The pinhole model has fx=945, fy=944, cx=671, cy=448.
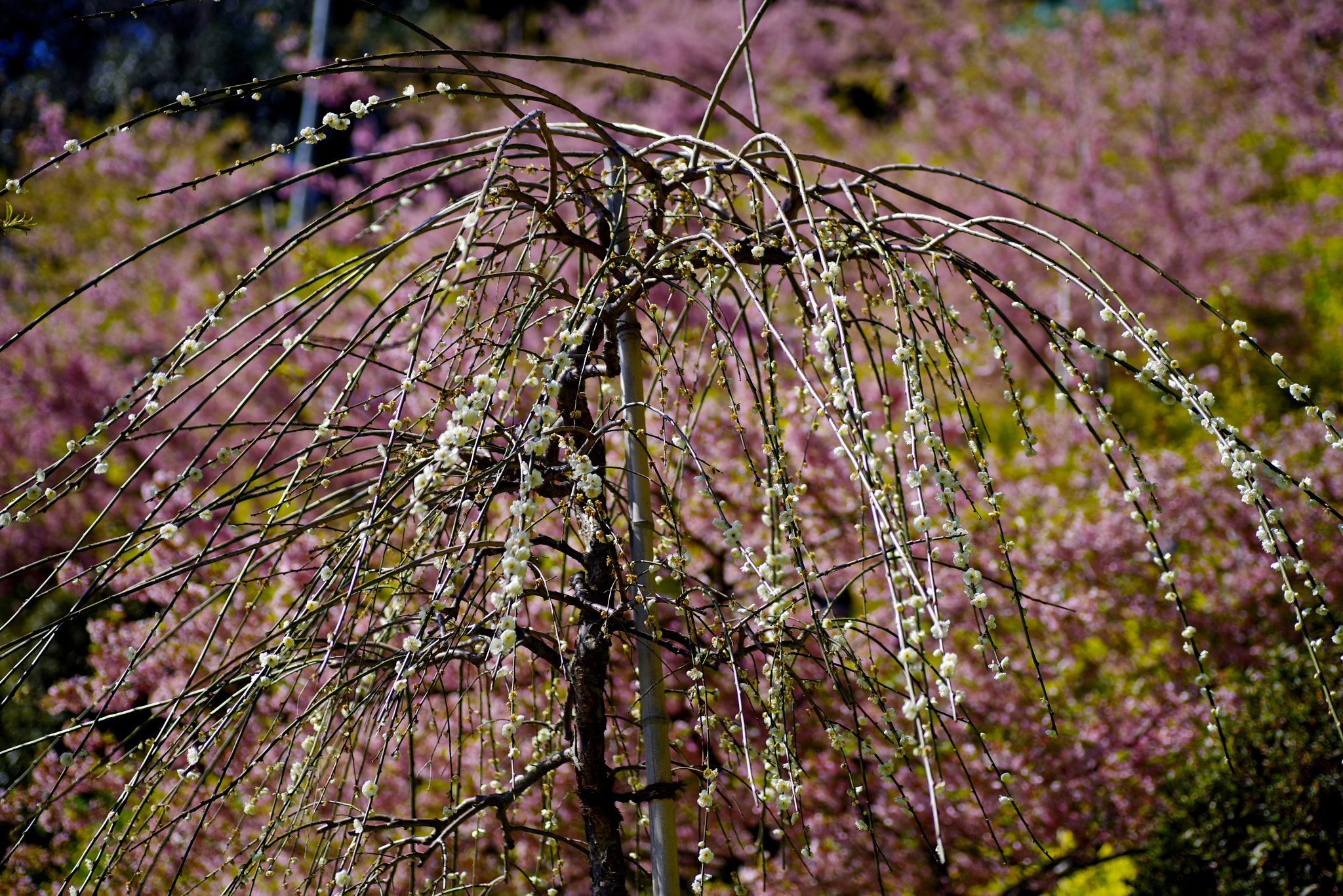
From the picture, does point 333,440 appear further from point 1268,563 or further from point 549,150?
point 1268,563

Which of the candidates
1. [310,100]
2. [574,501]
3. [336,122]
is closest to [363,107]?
[336,122]

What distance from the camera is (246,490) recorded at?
1.30 metres

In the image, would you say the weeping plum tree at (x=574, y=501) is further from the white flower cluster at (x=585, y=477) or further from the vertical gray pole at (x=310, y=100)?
the vertical gray pole at (x=310, y=100)

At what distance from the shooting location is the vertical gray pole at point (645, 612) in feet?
4.60

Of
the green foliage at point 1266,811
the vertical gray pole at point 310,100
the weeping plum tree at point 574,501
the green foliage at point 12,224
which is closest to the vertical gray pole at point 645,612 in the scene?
the weeping plum tree at point 574,501

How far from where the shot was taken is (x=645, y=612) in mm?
1471

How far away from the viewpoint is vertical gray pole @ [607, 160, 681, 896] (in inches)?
55.2

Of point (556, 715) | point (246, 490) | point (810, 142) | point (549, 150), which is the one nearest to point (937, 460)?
point (549, 150)

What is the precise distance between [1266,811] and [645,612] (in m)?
1.92

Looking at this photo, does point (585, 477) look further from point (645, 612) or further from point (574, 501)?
point (645, 612)

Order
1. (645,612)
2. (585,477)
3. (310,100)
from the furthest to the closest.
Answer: (310,100) < (645,612) < (585,477)

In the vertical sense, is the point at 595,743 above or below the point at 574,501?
below

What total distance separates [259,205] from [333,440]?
957cm

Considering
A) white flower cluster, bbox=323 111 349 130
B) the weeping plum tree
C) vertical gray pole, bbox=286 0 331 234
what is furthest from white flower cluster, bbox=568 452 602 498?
vertical gray pole, bbox=286 0 331 234
